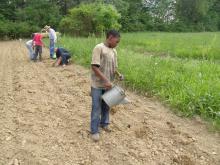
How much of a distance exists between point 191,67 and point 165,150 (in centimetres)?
434

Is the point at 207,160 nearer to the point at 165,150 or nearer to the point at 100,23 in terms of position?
the point at 165,150

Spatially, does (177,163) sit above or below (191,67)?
below

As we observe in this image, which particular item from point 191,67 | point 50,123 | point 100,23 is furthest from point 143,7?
point 50,123

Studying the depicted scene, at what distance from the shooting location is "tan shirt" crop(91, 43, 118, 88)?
4.77 metres

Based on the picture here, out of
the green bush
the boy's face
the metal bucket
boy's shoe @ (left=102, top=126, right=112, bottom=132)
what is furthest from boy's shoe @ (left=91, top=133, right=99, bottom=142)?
the green bush

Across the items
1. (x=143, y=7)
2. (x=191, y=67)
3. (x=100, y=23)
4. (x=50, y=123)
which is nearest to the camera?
(x=50, y=123)

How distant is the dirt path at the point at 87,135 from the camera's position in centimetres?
456

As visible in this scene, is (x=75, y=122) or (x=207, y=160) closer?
(x=207, y=160)

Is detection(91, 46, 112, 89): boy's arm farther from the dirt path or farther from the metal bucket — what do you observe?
the dirt path

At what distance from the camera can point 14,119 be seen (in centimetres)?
599

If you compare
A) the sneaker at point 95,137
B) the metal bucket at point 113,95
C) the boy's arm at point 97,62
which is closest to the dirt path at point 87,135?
the sneaker at point 95,137

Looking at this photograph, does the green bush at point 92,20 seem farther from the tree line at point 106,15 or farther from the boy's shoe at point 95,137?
the boy's shoe at point 95,137

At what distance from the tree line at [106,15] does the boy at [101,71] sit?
77.0 ft

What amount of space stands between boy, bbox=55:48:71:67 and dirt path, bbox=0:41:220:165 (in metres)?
4.29
